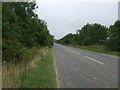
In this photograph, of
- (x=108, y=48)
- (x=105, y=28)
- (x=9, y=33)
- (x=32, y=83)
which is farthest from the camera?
(x=105, y=28)

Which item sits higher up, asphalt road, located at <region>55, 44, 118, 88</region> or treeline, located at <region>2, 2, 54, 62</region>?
treeline, located at <region>2, 2, 54, 62</region>

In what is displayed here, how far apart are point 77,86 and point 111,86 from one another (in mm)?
1353

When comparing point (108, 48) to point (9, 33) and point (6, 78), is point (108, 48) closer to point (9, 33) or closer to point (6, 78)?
point (9, 33)

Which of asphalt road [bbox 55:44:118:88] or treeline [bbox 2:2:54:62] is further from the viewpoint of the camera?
treeline [bbox 2:2:54:62]

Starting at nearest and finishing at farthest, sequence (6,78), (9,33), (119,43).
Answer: (6,78) < (9,33) < (119,43)

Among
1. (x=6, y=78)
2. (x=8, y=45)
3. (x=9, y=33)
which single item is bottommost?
(x=6, y=78)

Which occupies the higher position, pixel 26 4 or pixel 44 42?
pixel 26 4

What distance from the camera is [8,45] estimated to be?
9531 millimetres

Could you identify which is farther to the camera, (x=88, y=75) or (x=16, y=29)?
(x=16, y=29)

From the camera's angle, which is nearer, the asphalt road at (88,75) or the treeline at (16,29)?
the asphalt road at (88,75)

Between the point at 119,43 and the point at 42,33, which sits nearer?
the point at 42,33

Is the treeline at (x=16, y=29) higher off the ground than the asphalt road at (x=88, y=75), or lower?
higher

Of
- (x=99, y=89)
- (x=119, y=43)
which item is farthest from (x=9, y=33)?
(x=119, y=43)

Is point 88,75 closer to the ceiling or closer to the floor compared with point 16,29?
closer to the floor
